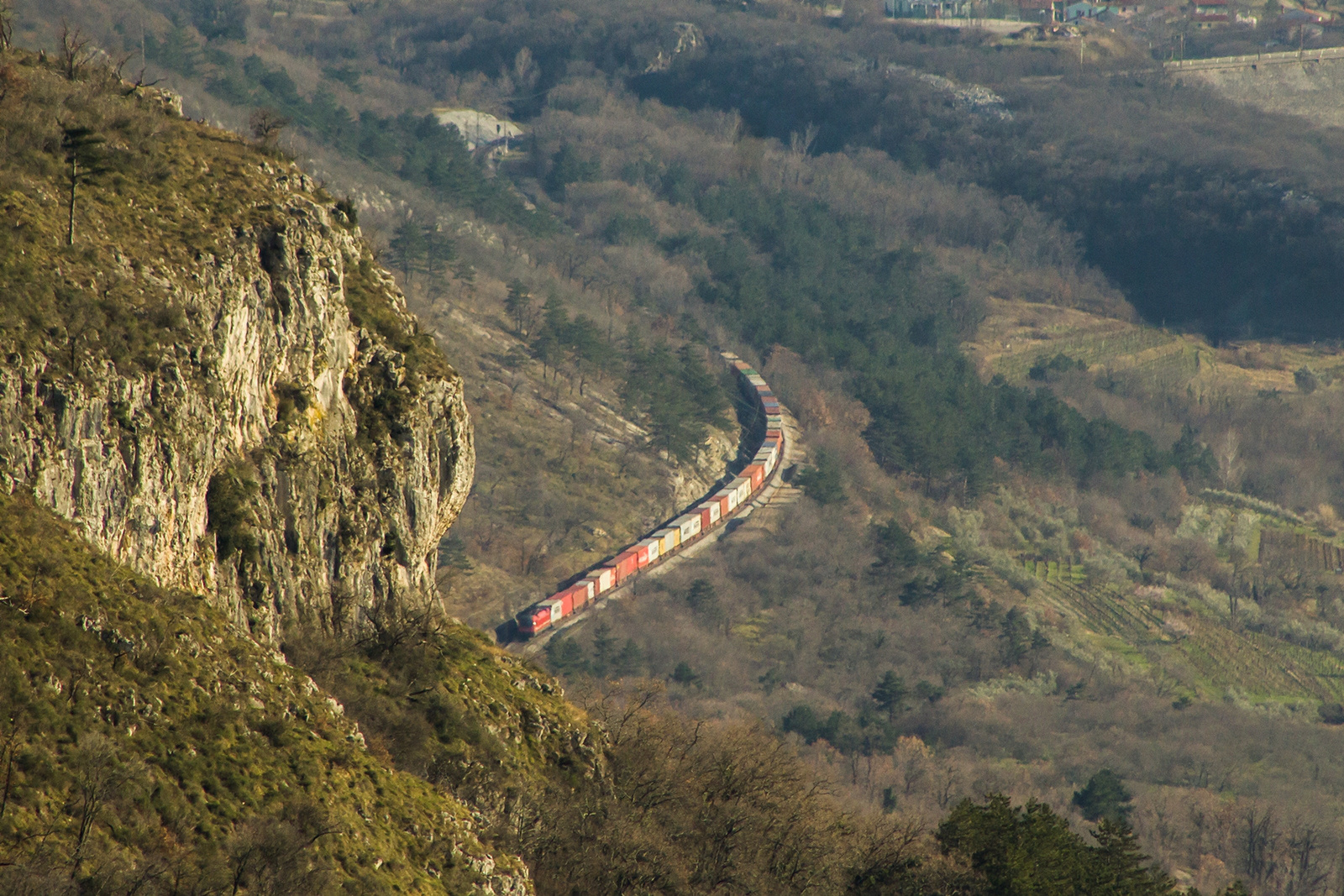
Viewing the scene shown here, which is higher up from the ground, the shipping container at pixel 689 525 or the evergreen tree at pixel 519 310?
the evergreen tree at pixel 519 310

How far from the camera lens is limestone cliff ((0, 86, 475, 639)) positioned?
21469mm

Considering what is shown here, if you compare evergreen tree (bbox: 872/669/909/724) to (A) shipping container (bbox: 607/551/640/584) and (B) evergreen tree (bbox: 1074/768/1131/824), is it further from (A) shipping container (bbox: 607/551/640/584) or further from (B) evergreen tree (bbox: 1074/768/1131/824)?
(A) shipping container (bbox: 607/551/640/584)

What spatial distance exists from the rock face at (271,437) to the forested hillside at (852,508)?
23.1 inches

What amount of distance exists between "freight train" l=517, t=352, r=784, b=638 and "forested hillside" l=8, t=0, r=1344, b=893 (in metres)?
1.88

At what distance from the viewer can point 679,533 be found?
307 feet

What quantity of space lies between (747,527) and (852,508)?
11.3 meters

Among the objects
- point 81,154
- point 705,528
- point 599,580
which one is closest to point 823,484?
point 705,528

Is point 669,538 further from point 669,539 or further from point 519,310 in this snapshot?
point 519,310

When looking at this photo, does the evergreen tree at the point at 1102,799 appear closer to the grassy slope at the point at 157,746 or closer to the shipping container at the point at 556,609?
the shipping container at the point at 556,609

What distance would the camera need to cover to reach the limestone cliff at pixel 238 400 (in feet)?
70.4

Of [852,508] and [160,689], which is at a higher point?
[160,689]

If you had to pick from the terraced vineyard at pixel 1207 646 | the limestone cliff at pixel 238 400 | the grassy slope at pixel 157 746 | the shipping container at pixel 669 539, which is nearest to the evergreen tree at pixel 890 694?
the shipping container at pixel 669 539

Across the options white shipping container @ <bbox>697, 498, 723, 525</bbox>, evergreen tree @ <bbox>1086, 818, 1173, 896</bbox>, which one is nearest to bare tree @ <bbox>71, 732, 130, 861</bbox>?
evergreen tree @ <bbox>1086, 818, 1173, 896</bbox>

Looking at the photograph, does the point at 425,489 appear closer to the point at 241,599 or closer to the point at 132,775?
the point at 241,599
